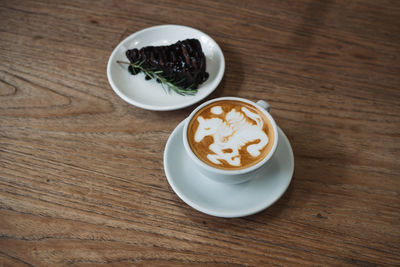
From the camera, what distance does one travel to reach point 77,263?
681mm

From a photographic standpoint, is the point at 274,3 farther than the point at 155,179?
Yes

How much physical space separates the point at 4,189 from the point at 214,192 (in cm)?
52

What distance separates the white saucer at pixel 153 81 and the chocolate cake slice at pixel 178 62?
0.04 meters

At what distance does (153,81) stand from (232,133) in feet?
1.22

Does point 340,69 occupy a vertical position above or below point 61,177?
above

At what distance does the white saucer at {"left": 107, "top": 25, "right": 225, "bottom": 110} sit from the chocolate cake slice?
1.5 inches

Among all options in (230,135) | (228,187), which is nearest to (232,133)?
(230,135)

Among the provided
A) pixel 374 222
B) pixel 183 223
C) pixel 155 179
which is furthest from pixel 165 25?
pixel 374 222

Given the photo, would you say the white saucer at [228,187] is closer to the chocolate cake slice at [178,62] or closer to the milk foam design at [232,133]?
the milk foam design at [232,133]

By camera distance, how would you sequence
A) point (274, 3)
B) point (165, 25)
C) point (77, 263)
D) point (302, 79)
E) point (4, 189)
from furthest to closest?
1. point (274, 3)
2. point (165, 25)
3. point (302, 79)
4. point (4, 189)
5. point (77, 263)

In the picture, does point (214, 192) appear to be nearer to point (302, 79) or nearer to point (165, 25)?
point (302, 79)

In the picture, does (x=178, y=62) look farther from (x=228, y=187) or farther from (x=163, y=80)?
(x=228, y=187)

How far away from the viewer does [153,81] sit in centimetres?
102

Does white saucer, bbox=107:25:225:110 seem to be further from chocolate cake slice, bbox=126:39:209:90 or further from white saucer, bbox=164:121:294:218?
white saucer, bbox=164:121:294:218
